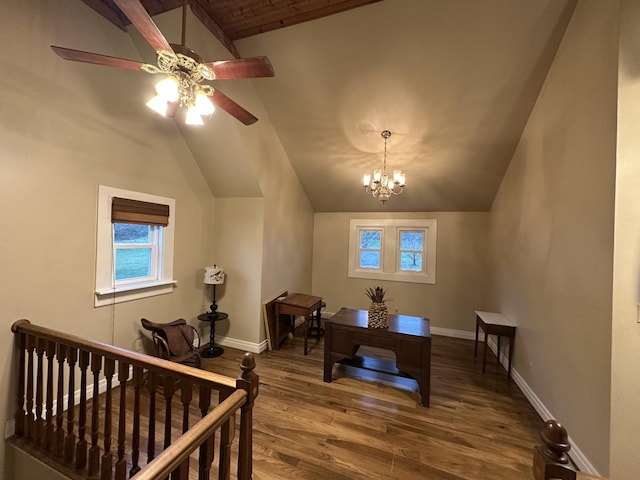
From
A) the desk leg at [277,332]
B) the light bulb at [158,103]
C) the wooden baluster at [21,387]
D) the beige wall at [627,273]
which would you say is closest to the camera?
the beige wall at [627,273]

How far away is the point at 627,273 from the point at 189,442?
2460 millimetres

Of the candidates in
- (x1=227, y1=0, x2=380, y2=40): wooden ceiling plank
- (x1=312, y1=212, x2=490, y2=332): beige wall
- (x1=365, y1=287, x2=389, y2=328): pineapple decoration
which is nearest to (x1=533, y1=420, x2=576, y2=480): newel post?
(x1=365, y1=287, x2=389, y2=328): pineapple decoration

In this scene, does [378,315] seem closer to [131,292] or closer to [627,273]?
[627,273]

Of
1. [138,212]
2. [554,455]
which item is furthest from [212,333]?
[554,455]

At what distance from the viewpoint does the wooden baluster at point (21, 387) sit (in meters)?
1.96

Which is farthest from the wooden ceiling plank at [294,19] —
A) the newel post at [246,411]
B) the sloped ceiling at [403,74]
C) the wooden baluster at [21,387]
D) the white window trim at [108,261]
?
the wooden baluster at [21,387]

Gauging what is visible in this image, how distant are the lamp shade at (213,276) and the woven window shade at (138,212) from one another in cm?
80

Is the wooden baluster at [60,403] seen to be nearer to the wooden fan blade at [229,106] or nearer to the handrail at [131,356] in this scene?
the handrail at [131,356]

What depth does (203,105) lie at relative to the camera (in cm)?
174

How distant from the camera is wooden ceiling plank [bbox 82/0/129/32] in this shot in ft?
7.54

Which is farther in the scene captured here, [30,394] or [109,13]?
[109,13]

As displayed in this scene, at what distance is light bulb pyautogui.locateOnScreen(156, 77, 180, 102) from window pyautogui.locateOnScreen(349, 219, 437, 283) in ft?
12.7

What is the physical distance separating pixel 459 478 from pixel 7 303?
348 cm

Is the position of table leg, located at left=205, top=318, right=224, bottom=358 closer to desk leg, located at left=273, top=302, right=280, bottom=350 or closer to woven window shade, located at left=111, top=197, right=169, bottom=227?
desk leg, located at left=273, top=302, right=280, bottom=350
